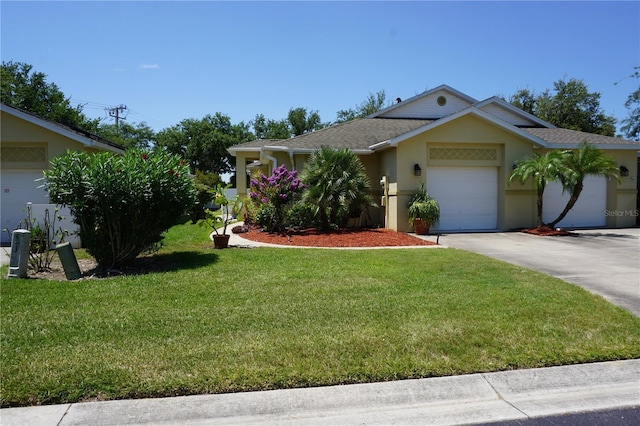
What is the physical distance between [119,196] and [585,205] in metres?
17.0

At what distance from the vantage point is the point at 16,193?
50.8 feet

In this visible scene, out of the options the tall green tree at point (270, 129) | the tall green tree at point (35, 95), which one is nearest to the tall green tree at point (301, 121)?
the tall green tree at point (270, 129)

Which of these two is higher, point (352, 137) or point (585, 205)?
point (352, 137)

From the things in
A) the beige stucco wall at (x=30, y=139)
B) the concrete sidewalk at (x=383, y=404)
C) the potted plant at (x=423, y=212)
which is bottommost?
the concrete sidewalk at (x=383, y=404)

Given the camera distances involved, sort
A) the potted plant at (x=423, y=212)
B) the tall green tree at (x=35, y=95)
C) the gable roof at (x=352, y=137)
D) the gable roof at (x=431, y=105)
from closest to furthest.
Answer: the potted plant at (x=423, y=212), the gable roof at (x=352, y=137), the gable roof at (x=431, y=105), the tall green tree at (x=35, y=95)

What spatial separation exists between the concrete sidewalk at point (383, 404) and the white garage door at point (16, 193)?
14.1 meters

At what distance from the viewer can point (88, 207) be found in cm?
904

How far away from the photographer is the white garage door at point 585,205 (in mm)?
17469

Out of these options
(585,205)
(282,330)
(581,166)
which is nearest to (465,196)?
(581,166)

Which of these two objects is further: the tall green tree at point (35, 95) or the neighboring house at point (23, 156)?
the tall green tree at point (35, 95)

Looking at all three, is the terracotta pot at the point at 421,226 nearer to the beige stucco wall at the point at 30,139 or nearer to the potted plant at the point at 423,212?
the potted plant at the point at 423,212

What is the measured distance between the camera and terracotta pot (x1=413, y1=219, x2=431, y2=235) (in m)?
15.0

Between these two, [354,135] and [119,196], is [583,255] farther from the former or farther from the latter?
[119,196]

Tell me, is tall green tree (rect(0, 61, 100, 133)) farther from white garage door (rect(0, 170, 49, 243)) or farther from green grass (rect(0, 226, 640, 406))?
green grass (rect(0, 226, 640, 406))
